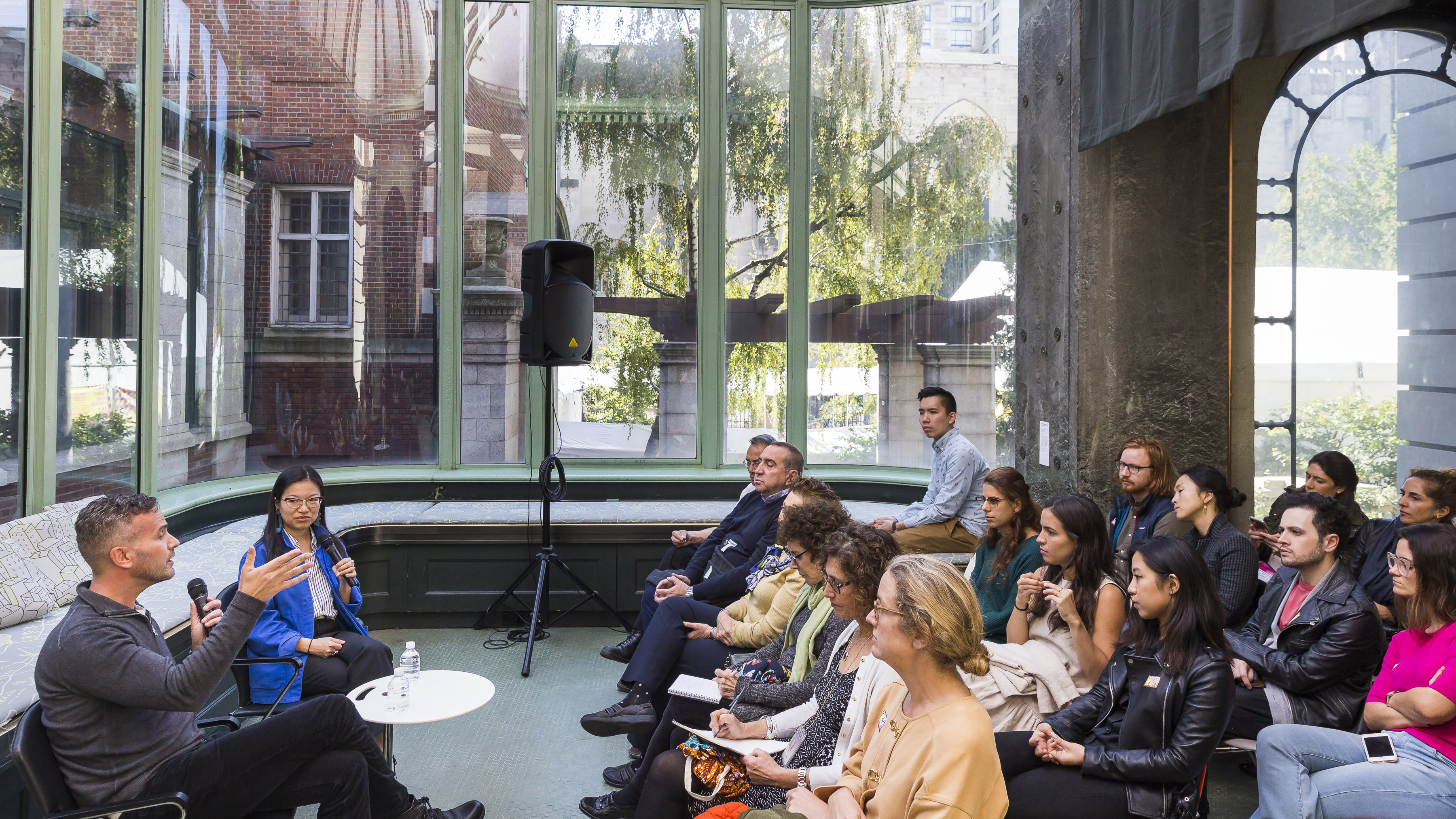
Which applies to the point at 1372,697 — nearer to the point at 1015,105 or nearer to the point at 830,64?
the point at 1015,105

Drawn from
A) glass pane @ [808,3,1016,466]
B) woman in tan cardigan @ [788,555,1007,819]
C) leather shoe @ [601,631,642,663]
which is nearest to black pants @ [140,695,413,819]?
woman in tan cardigan @ [788,555,1007,819]

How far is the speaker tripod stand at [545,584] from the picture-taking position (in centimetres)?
507

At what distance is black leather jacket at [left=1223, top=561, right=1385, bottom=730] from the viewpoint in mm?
2668

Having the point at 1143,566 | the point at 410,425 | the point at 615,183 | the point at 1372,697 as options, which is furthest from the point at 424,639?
the point at 1372,697

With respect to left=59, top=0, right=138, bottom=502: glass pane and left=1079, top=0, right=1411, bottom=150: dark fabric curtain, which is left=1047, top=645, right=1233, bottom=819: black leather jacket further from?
left=59, top=0, right=138, bottom=502: glass pane

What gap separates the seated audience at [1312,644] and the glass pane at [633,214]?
156 inches

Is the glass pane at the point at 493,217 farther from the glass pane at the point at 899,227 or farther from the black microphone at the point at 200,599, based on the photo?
the black microphone at the point at 200,599

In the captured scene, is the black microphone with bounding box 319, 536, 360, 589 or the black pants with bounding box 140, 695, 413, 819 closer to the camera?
the black pants with bounding box 140, 695, 413, 819

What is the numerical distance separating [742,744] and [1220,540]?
6.20ft

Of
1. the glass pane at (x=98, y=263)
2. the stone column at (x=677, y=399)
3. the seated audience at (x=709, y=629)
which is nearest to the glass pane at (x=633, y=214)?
the stone column at (x=677, y=399)

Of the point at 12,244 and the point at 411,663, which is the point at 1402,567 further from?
the point at 12,244

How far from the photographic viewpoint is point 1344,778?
2311mm

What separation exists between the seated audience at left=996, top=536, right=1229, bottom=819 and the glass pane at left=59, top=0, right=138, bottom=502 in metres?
3.99

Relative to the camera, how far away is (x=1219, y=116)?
4008 mm
